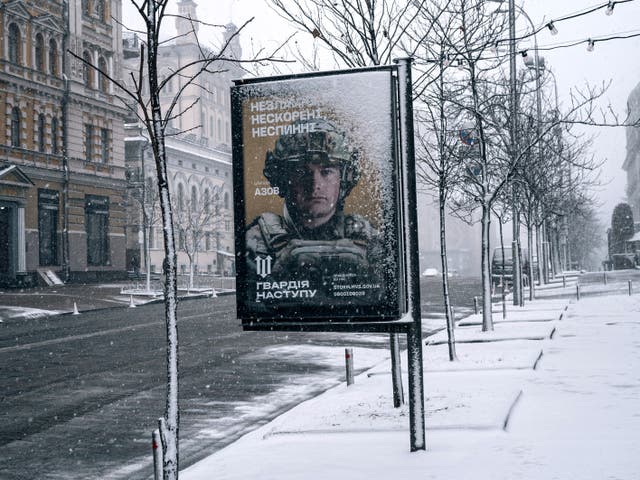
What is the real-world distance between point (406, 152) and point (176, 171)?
227ft

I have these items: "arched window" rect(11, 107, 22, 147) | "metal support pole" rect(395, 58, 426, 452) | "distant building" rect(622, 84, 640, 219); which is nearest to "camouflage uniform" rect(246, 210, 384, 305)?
"metal support pole" rect(395, 58, 426, 452)

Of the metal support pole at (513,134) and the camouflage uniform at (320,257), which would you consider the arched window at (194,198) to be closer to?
the metal support pole at (513,134)

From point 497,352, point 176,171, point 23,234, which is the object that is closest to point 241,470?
point 497,352

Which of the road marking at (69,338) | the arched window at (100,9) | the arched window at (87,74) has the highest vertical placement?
the arched window at (100,9)

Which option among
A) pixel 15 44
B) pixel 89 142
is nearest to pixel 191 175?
pixel 89 142

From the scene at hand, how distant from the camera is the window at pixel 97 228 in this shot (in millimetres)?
50906

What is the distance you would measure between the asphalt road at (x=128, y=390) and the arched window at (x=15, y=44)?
25732 millimetres

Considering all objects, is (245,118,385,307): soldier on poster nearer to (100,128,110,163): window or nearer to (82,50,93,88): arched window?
(82,50,93,88): arched window

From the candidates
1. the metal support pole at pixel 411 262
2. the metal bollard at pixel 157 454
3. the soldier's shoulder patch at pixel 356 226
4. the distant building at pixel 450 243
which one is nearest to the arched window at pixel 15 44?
the metal support pole at pixel 411 262

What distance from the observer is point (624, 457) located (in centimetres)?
666

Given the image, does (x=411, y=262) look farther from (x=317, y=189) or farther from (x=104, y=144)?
(x=104, y=144)

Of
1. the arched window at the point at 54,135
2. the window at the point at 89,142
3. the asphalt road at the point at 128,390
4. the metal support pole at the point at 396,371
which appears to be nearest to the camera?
the asphalt road at the point at 128,390

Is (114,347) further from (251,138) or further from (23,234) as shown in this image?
(23,234)

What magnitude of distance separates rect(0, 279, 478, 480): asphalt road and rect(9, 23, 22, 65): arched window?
84.4 ft
